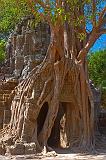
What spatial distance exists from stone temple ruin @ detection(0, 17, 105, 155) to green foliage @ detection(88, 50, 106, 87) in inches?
425

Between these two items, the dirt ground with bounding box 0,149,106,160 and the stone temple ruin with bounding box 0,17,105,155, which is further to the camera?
the stone temple ruin with bounding box 0,17,105,155

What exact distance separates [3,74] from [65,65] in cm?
429

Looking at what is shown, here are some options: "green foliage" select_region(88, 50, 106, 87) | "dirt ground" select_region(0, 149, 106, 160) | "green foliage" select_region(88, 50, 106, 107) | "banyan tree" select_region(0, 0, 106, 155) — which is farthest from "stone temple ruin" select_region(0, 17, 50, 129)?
"green foliage" select_region(88, 50, 106, 87)

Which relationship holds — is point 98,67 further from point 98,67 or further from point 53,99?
point 53,99

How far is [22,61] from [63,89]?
316 centimetres

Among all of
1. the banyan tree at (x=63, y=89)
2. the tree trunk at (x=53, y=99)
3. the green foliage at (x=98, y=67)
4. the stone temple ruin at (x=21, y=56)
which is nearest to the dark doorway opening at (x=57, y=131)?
the banyan tree at (x=63, y=89)

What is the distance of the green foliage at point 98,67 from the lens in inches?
1055

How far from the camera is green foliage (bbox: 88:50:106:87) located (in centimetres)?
2679

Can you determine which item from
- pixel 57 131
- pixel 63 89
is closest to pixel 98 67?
pixel 57 131

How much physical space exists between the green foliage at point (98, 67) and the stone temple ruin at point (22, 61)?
10.8 m

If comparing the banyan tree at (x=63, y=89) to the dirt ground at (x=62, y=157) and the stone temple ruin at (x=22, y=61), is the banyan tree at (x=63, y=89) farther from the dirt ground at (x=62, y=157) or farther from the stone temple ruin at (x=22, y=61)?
the dirt ground at (x=62, y=157)

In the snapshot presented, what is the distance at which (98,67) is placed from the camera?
1081 inches

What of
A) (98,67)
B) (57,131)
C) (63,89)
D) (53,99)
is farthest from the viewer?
(98,67)

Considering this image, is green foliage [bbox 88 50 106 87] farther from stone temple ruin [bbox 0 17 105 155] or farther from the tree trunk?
the tree trunk
